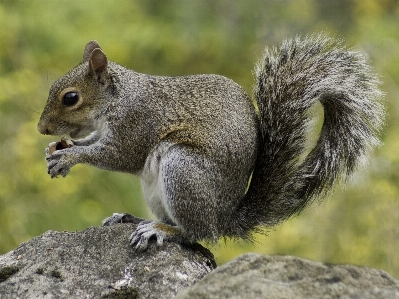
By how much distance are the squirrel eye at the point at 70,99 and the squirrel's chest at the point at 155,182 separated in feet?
1.32

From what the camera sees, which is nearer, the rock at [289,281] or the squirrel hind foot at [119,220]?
the rock at [289,281]

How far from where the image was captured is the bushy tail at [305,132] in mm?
2703

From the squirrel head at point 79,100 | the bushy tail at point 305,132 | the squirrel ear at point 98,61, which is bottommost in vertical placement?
the bushy tail at point 305,132

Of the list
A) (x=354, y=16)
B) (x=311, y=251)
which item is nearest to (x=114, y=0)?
(x=354, y=16)

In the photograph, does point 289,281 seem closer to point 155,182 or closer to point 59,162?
point 155,182

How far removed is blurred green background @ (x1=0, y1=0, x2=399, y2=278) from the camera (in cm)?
377

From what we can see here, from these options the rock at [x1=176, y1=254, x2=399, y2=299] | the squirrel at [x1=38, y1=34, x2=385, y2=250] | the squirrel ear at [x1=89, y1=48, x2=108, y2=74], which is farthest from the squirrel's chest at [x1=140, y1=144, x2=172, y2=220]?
the rock at [x1=176, y1=254, x2=399, y2=299]

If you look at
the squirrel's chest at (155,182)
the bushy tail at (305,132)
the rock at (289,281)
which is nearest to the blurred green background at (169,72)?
the bushy tail at (305,132)

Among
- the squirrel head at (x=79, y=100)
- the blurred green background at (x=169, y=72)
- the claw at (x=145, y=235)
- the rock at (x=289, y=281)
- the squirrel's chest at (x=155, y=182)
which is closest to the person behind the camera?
the rock at (x=289, y=281)

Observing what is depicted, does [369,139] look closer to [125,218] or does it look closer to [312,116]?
[312,116]

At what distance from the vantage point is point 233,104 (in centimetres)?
273

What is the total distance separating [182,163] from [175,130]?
0.21 meters

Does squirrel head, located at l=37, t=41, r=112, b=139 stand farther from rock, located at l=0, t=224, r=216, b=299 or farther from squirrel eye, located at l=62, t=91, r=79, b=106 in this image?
rock, located at l=0, t=224, r=216, b=299

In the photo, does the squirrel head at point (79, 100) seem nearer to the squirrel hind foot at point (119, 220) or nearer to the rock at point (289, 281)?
the squirrel hind foot at point (119, 220)
